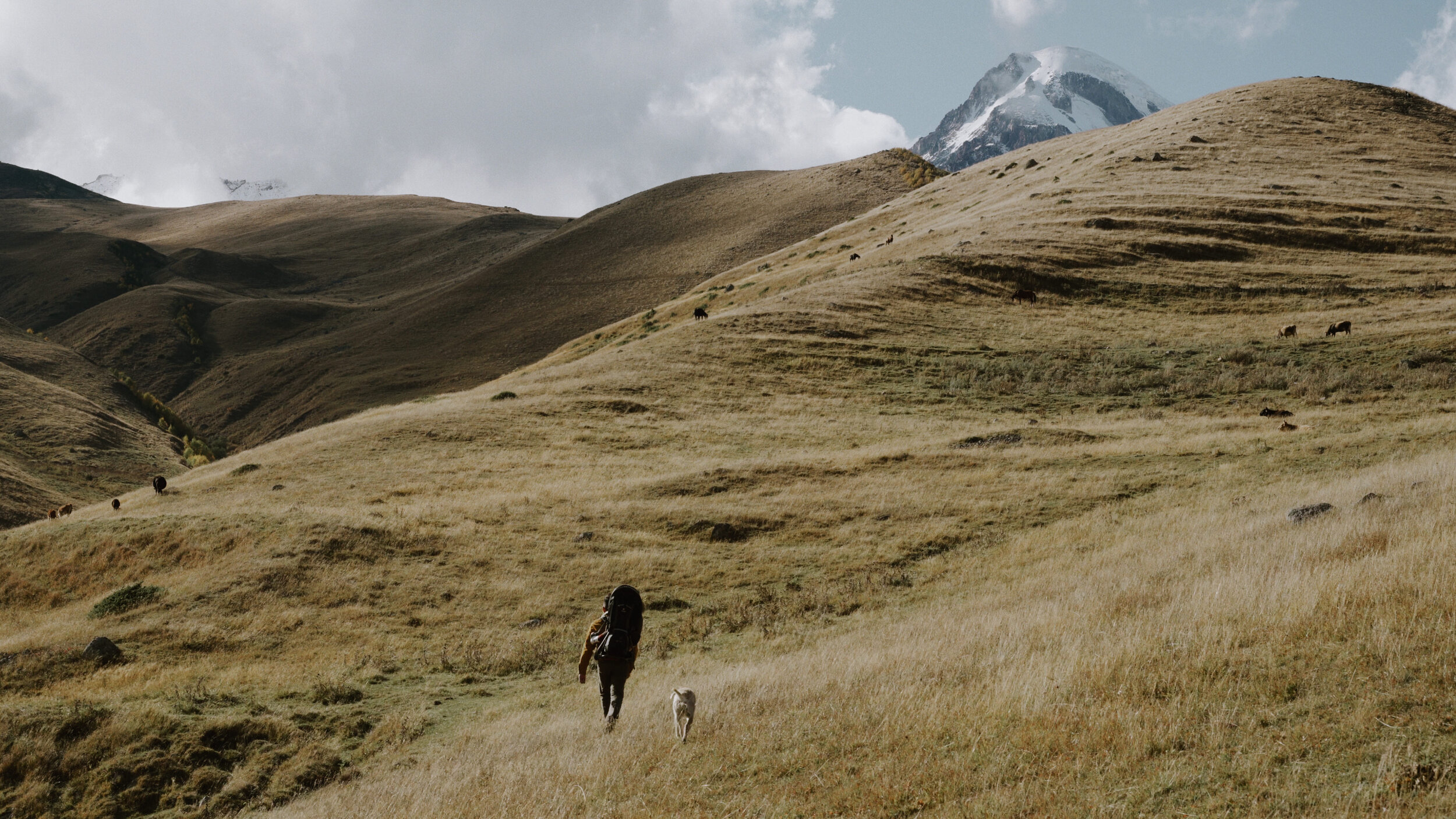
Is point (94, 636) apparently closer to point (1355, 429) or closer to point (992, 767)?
point (992, 767)

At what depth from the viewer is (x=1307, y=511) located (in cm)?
1551

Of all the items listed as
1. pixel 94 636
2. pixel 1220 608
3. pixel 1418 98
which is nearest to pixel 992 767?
pixel 1220 608

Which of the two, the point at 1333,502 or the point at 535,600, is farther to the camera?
the point at 535,600

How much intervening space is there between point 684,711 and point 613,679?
1.41 metres

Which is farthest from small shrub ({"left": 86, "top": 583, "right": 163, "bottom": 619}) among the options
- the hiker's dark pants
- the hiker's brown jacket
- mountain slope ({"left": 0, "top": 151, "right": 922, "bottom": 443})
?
mountain slope ({"left": 0, "top": 151, "right": 922, "bottom": 443})

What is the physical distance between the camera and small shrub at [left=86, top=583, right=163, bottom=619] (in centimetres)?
1806

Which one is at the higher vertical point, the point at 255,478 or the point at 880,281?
the point at 880,281

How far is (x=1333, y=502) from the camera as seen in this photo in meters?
16.0

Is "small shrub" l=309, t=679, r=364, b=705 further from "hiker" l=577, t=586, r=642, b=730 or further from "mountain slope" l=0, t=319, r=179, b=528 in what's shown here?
"mountain slope" l=0, t=319, r=179, b=528

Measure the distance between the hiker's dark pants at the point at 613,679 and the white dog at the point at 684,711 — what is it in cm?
A: 109

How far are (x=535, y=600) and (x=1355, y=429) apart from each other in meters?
25.5

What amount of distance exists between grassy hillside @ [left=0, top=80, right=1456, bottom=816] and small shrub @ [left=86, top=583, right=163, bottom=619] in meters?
0.08

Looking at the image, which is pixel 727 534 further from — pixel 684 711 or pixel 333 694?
pixel 684 711

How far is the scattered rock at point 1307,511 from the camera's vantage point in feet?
49.7
